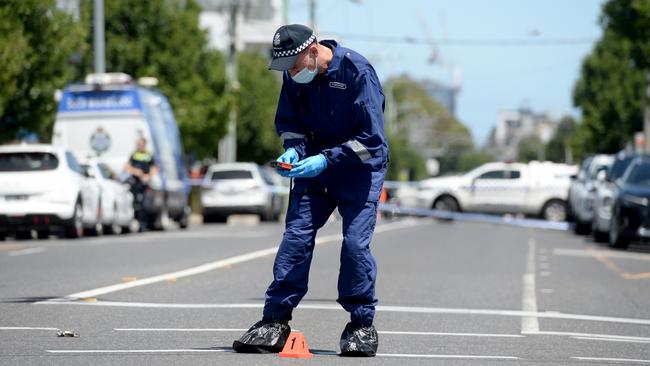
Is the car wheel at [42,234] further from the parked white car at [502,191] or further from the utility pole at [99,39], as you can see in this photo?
the parked white car at [502,191]

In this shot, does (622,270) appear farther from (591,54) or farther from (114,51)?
(591,54)

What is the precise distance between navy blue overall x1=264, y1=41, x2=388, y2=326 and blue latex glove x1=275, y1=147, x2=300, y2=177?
0.07 meters

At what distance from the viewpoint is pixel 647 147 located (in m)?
46.8

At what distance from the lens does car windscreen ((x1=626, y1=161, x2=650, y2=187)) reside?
24.7m

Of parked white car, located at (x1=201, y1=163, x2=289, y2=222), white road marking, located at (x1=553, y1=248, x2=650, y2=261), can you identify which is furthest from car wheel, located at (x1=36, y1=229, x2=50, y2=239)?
parked white car, located at (x1=201, y1=163, x2=289, y2=222)

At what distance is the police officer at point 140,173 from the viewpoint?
27781 millimetres

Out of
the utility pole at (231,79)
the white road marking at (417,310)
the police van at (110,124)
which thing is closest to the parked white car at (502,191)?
the utility pole at (231,79)

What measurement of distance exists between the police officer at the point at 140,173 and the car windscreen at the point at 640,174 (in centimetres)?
919

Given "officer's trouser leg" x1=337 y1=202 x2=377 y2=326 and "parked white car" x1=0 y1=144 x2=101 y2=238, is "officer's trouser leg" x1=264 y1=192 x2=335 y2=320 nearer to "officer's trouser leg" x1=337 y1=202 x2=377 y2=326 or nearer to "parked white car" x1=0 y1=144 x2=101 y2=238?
"officer's trouser leg" x1=337 y1=202 x2=377 y2=326

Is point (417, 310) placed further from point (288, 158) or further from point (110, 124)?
point (110, 124)

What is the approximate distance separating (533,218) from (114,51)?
45.1 ft

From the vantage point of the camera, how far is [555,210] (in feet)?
139

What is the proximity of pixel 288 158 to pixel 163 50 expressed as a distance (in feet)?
120

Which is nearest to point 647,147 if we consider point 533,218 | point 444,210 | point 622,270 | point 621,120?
point 533,218
